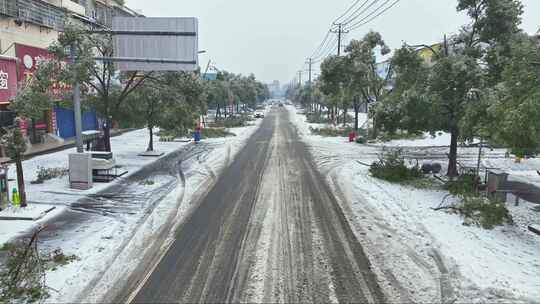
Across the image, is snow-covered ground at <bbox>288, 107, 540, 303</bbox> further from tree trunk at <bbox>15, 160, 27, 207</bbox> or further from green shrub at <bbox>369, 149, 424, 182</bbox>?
tree trunk at <bbox>15, 160, 27, 207</bbox>

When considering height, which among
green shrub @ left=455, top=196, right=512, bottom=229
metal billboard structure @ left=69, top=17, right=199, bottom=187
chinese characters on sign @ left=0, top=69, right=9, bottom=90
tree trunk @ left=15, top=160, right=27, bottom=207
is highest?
metal billboard structure @ left=69, top=17, right=199, bottom=187

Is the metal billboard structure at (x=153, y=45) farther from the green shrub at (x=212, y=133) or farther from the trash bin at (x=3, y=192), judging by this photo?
the green shrub at (x=212, y=133)

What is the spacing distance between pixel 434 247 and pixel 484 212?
3.36 meters

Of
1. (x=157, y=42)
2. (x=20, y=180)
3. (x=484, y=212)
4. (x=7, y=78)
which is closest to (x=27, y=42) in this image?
(x=7, y=78)

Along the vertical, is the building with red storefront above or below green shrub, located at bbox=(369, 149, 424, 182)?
above

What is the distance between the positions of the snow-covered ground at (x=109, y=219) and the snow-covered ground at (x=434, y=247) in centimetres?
550

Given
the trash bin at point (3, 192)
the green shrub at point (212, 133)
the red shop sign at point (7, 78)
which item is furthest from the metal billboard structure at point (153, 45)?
the green shrub at point (212, 133)

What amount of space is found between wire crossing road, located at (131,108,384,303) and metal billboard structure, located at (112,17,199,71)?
5735 millimetres

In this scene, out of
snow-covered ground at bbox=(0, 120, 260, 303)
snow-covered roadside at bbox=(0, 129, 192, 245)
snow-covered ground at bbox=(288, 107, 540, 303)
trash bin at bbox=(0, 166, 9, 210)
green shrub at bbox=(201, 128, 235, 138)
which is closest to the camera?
snow-covered ground at bbox=(288, 107, 540, 303)

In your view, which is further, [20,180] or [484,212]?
[20,180]

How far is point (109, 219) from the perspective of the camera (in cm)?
1186

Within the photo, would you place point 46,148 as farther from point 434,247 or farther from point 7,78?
point 434,247

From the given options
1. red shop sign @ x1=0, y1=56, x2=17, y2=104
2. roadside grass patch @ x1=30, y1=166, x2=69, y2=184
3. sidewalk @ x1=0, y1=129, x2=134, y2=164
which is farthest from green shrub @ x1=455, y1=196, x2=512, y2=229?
sidewalk @ x1=0, y1=129, x2=134, y2=164

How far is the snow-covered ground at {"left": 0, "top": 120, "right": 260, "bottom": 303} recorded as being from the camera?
8008 millimetres
